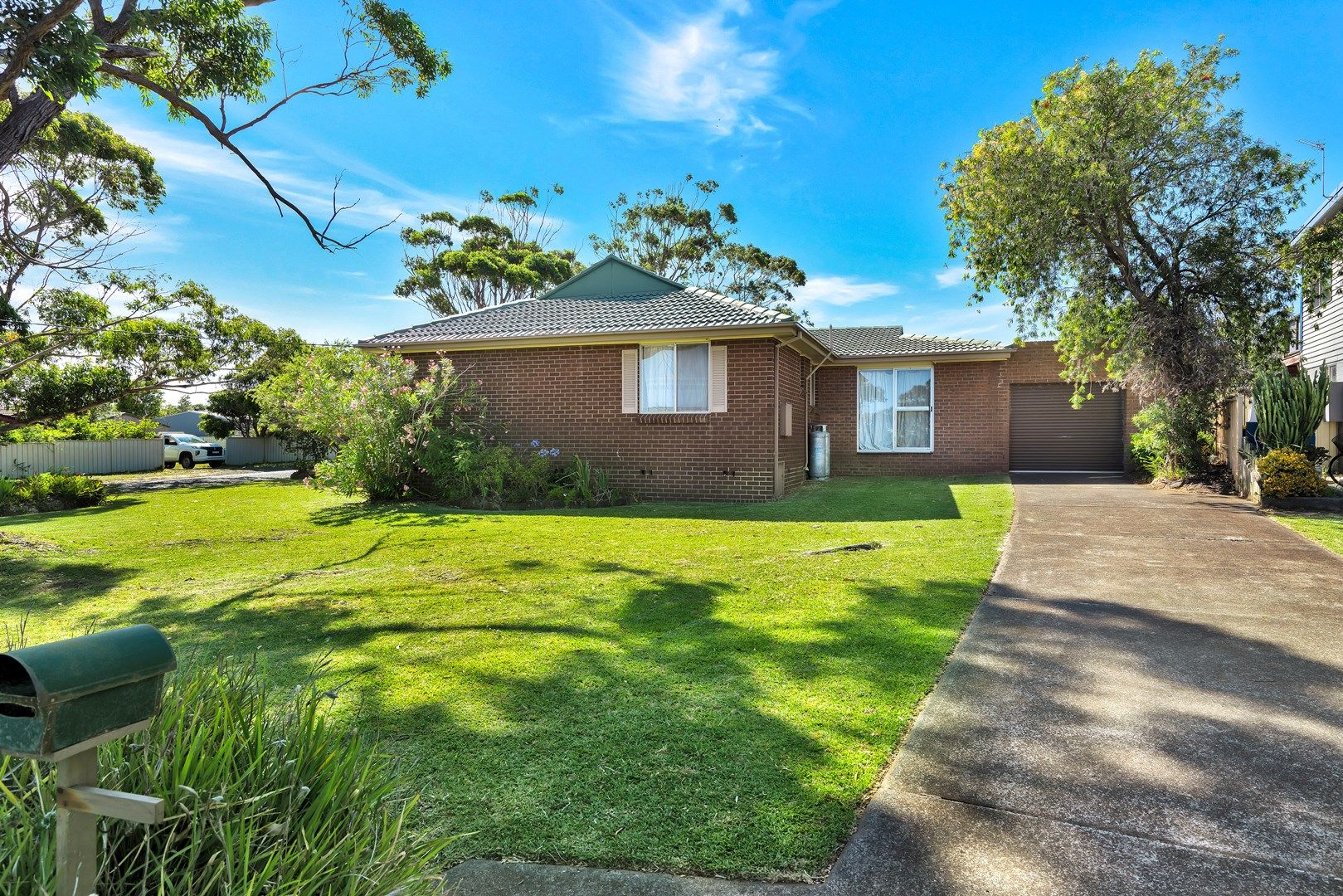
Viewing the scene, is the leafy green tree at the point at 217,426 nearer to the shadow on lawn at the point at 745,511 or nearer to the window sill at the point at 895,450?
the shadow on lawn at the point at 745,511

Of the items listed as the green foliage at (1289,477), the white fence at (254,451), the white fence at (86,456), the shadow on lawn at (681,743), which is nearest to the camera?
the shadow on lawn at (681,743)

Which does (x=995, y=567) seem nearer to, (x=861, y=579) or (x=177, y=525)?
(x=861, y=579)

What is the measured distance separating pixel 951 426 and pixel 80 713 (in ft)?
60.6

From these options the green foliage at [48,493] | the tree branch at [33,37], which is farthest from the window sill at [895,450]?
the green foliage at [48,493]

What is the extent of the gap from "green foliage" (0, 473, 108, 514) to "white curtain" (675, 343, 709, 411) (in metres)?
11.2

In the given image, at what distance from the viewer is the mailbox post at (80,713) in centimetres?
122

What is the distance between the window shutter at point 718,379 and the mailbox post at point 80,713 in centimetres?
1129

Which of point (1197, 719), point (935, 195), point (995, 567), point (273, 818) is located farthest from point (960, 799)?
point (935, 195)

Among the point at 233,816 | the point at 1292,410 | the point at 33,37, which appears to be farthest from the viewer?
the point at 1292,410

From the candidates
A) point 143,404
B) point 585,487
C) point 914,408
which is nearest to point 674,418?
point 585,487

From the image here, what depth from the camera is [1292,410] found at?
10789 mm

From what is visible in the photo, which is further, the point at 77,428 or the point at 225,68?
the point at 77,428

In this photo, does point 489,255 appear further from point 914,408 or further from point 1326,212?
point 1326,212

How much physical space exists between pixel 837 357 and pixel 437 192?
24.4m
